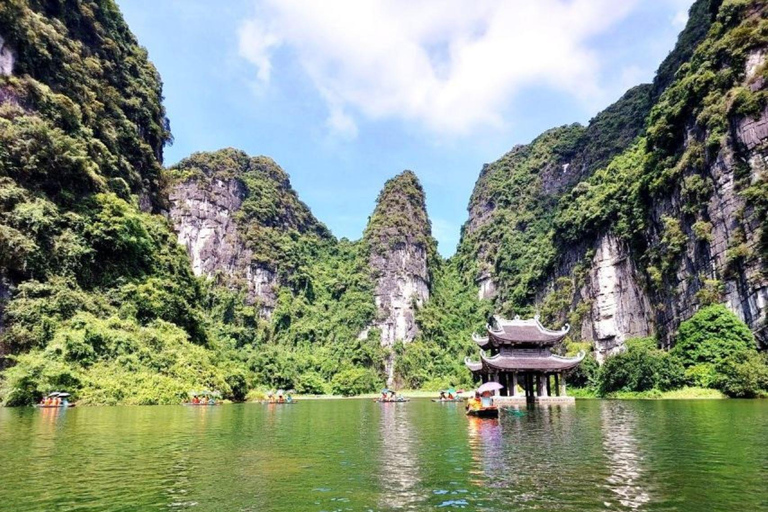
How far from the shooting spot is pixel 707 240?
33188 millimetres

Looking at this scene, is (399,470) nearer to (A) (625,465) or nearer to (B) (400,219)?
(A) (625,465)

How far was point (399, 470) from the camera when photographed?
861 cm

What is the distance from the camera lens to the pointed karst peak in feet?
307

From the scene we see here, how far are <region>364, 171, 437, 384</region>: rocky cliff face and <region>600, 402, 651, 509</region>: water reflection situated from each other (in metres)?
67.4

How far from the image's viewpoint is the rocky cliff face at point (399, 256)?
86.9 m

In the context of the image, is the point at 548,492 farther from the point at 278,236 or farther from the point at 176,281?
the point at 278,236

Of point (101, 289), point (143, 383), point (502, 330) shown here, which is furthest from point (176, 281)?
point (502, 330)

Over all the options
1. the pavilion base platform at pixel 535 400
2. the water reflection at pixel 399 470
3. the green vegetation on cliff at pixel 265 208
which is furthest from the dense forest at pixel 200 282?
the green vegetation on cliff at pixel 265 208

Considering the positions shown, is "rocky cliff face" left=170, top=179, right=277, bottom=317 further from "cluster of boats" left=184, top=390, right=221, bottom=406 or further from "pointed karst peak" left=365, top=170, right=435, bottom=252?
"cluster of boats" left=184, top=390, right=221, bottom=406

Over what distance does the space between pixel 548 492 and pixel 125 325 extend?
31.0 metres

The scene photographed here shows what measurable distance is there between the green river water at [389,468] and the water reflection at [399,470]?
0.09 feet

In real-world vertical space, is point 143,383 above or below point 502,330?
below

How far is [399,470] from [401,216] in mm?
88392

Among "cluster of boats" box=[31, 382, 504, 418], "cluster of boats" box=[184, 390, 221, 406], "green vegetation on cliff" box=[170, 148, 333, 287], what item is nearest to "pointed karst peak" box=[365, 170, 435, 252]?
"green vegetation on cliff" box=[170, 148, 333, 287]
